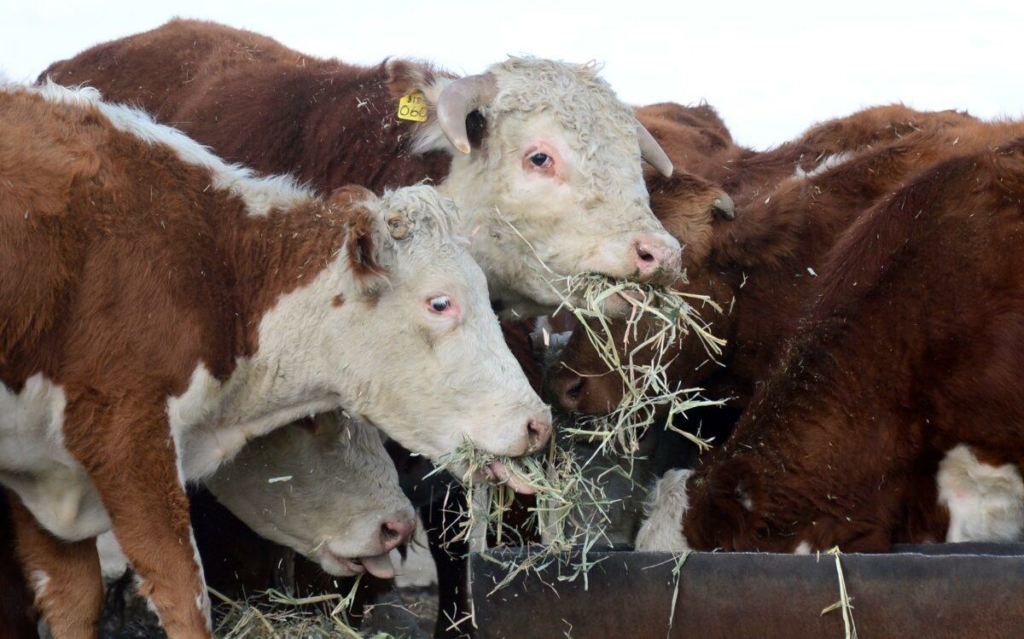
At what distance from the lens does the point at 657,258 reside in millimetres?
4949

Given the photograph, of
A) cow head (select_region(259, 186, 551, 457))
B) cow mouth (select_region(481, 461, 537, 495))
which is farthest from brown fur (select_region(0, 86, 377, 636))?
cow mouth (select_region(481, 461, 537, 495))

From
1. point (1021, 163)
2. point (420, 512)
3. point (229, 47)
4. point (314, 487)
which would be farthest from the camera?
point (229, 47)

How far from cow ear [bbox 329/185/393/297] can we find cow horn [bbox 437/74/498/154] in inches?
22.7

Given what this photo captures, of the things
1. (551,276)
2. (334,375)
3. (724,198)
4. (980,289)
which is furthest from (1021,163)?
(334,375)

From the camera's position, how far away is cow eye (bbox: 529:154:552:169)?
5316 millimetres

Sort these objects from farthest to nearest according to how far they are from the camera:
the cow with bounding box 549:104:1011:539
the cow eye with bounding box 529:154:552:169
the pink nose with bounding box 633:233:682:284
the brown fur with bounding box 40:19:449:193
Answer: the brown fur with bounding box 40:19:449:193 → the cow with bounding box 549:104:1011:539 → the cow eye with bounding box 529:154:552:169 → the pink nose with bounding box 633:233:682:284

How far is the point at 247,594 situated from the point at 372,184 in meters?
1.91

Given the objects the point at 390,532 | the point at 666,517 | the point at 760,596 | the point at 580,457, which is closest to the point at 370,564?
the point at 390,532

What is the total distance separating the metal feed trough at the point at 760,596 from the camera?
3.32 meters

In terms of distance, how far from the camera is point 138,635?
219 inches

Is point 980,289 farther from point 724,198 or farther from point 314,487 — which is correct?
point 314,487

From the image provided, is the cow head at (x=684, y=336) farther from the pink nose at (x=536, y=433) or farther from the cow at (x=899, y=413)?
the pink nose at (x=536, y=433)

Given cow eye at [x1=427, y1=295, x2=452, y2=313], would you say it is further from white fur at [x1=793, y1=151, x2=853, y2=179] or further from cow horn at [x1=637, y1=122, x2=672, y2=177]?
white fur at [x1=793, y1=151, x2=853, y2=179]

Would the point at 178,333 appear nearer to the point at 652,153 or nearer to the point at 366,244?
the point at 366,244
